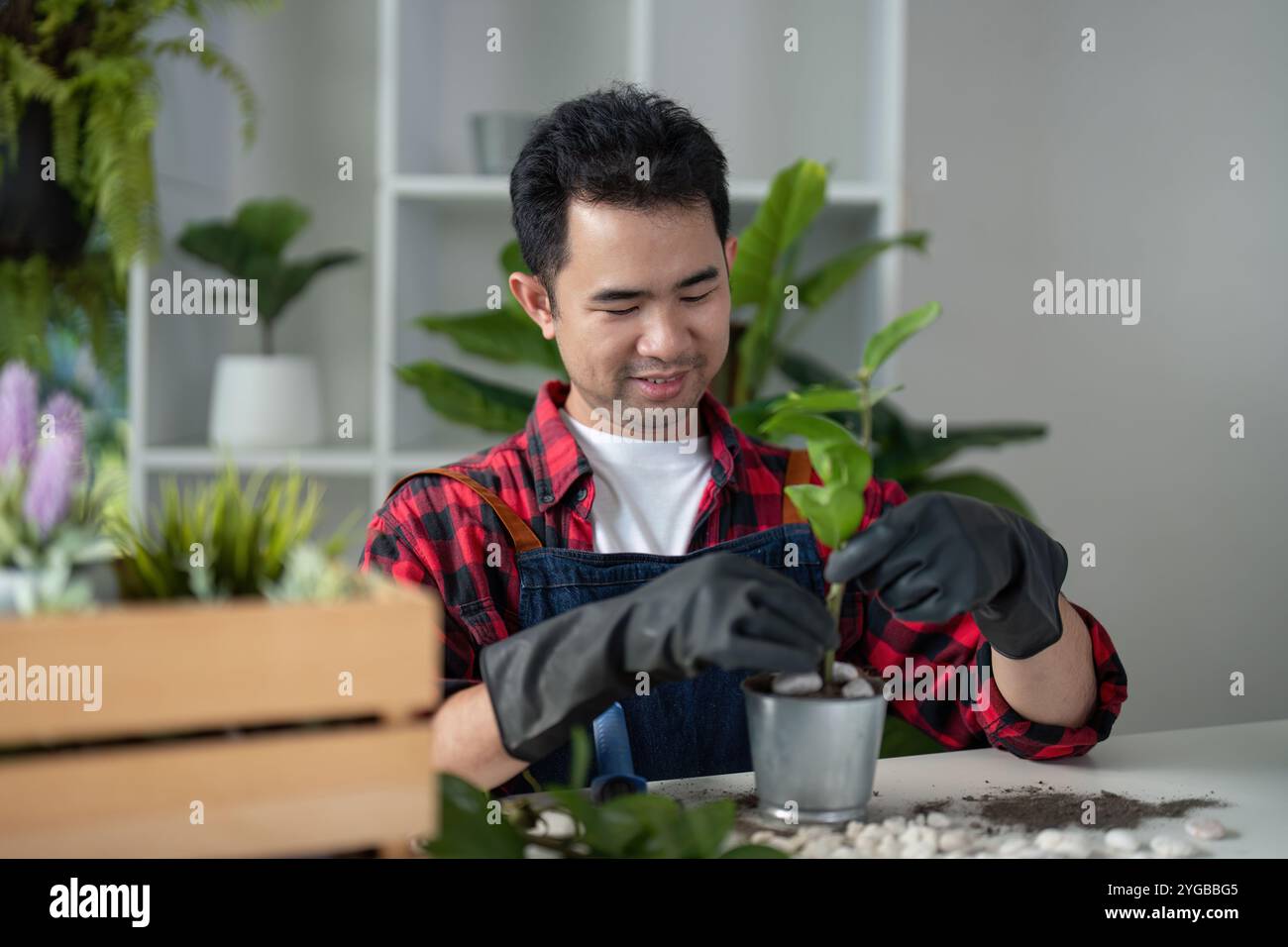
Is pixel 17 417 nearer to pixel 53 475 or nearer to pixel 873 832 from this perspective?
pixel 53 475

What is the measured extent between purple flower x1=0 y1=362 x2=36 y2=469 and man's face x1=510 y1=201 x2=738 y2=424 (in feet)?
2.64

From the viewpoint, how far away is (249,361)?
224 centimetres

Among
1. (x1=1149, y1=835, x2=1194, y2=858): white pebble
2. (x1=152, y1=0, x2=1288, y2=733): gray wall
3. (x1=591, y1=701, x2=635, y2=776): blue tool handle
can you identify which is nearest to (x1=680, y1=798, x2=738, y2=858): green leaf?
(x1=591, y1=701, x2=635, y2=776): blue tool handle

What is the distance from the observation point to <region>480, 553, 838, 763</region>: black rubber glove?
2.71ft

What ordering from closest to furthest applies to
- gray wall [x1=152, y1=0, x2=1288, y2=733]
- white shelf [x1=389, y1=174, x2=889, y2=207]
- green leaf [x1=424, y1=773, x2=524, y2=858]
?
1. green leaf [x1=424, y1=773, x2=524, y2=858]
2. white shelf [x1=389, y1=174, x2=889, y2=207]
3. gray wall [x1=152, y1=0, x2=1288, y2=733]

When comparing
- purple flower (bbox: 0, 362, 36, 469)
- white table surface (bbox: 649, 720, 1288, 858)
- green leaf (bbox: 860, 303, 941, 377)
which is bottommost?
white table surface (bbox: 649, 720, 1288, 858)

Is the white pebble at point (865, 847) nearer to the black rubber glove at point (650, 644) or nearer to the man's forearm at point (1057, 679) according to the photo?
the black rubber glove at point (650, 644)

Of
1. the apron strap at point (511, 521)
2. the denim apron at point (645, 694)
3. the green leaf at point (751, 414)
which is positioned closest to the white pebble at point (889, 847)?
the denim apron at point (645, 694)

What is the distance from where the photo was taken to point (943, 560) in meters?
0.96

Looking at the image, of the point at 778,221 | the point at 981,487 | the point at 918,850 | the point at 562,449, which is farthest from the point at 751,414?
the point at 918,850

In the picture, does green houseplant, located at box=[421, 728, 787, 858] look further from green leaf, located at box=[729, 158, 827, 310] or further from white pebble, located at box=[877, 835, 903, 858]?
green leaf, located at box=[729, 158, 827, 310]

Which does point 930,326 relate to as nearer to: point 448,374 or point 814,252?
point 814,252

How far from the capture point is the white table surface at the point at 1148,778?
3.10 ft
